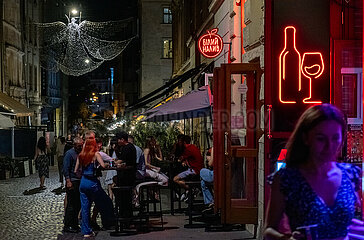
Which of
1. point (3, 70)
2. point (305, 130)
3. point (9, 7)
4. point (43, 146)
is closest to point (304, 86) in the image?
point (305, 130)

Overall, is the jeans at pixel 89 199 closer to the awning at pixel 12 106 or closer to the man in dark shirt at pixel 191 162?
the man in dark shirt at pixel 191 162

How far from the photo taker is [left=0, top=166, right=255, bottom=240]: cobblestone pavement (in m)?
9.88

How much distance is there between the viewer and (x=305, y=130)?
313 cm

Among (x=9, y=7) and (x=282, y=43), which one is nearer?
(x=282, y=43)

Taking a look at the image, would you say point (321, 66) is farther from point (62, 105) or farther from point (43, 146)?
point (62, 105)

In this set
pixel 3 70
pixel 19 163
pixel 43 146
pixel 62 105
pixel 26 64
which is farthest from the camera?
pixel 62 105

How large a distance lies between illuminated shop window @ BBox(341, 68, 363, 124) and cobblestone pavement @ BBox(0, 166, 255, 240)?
10.2 ft

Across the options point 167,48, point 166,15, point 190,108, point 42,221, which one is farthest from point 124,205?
point 166,15

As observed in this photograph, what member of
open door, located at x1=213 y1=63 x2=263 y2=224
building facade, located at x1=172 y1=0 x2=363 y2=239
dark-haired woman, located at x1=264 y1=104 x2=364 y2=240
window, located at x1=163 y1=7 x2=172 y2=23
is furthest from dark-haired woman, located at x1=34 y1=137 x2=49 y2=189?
window, located at x1=163 y1=7 x2=172 y2=23

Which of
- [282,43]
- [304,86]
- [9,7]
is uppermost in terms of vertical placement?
[9,7]

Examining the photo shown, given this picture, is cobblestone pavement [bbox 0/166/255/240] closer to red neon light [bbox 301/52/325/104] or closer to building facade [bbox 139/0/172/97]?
red neon light [bbox 301/52/325/104]

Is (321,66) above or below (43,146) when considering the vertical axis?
above

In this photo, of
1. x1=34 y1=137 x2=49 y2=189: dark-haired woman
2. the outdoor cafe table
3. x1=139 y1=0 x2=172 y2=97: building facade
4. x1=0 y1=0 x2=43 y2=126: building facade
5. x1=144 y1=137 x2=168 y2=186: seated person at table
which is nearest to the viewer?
the outdoor cafe table

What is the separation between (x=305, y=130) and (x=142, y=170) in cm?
876
